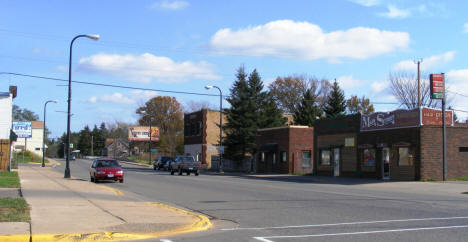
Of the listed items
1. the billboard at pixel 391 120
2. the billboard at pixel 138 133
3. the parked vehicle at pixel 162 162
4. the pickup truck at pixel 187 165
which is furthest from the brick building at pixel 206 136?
the billboard at pixel 391 120

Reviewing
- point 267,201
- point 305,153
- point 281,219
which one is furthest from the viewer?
point 305,153

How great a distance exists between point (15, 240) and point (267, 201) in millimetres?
10273

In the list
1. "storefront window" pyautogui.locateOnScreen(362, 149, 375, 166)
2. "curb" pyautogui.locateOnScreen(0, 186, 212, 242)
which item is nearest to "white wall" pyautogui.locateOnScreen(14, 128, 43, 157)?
"storefront window" pyautogui.locateOnScreen(362, 149, 375, 166)

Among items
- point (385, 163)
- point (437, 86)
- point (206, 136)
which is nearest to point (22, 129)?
point (206, 136)

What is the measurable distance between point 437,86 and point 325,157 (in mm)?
12747

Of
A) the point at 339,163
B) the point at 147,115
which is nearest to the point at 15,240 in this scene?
the point at 339,163

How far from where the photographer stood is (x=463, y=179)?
30.2 m

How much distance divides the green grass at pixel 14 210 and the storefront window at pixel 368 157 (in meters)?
25.8

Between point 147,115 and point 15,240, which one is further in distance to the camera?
point 147,115

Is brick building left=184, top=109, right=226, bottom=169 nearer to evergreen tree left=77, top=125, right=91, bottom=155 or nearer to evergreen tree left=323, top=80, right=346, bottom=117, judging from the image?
evergreen tree left=323, top=80, right=346, bottom=117

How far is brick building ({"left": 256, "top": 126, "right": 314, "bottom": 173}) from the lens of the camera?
150ft

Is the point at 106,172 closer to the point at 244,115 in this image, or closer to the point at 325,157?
the point at 325,157

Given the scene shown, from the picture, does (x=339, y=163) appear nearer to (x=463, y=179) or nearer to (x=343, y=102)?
(x=463, y=179)

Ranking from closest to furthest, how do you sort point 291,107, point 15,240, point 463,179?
point 15,240 < point 463,179 < point 291,107
